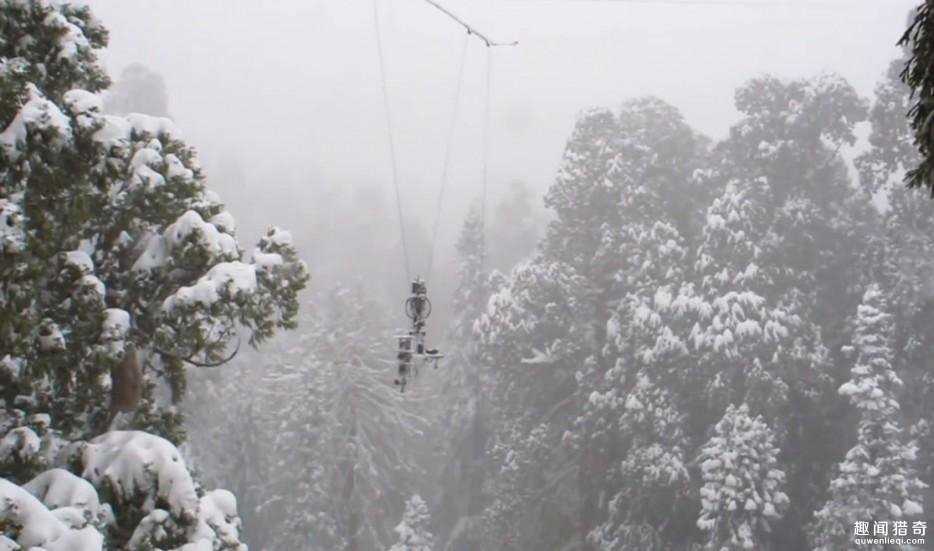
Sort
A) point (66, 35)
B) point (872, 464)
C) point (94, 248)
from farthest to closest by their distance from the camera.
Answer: point (872, 464) → point (94, 248) → point (66, 35)

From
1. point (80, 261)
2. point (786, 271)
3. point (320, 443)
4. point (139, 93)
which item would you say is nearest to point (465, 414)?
point (320, 443)

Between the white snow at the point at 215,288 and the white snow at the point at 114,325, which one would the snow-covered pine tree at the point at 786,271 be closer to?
the white snow at the point at 215,288

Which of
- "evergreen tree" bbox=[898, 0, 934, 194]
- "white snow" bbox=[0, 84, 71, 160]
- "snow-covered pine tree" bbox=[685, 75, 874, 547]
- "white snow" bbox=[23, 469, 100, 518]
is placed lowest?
"white snow" bbox=[23, 469, 100, 518]

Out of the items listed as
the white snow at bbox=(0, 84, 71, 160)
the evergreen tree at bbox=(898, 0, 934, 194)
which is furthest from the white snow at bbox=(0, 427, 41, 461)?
the evergreen tree at bbox=(898, 0, 934, 194)

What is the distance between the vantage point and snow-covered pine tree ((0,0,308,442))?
7.37 m

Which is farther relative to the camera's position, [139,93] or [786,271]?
[139,93]

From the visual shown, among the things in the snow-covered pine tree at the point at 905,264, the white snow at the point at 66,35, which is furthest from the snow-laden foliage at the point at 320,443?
the white snow at the point at 66,35

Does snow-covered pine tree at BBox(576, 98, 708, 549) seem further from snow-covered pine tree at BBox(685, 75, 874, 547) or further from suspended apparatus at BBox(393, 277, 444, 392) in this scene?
suspended apparatus at BBox(393, 277, 444, 392)

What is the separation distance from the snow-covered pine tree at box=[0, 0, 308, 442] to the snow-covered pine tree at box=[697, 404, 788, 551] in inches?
531

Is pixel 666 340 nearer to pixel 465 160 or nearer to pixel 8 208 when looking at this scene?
pixel 8 208

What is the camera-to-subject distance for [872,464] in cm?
1991

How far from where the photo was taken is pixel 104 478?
8062mm

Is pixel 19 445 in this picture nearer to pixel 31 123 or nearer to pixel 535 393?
pixel 31 123

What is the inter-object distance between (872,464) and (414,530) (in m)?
15.1
